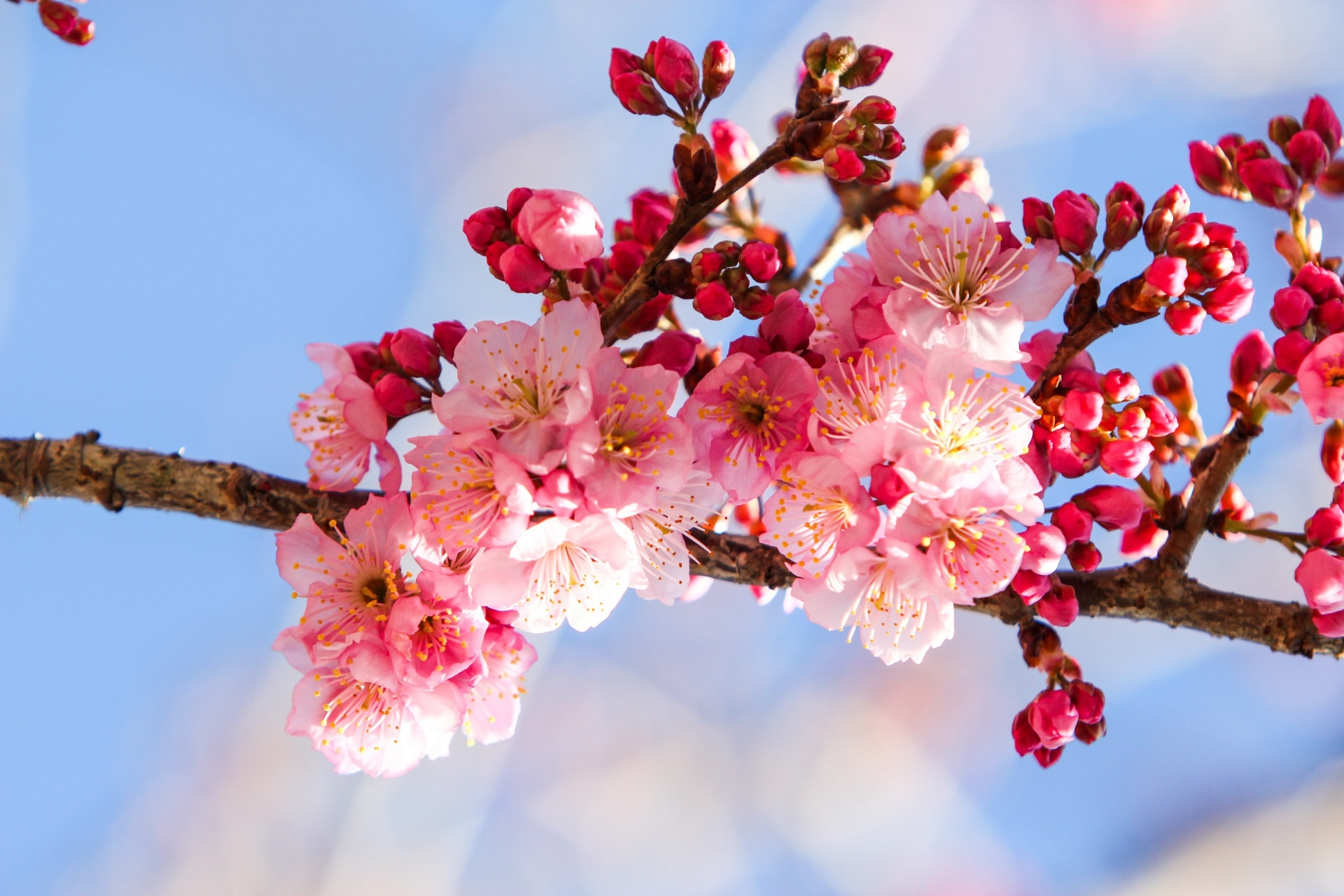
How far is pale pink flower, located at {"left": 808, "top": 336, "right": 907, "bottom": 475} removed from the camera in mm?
810

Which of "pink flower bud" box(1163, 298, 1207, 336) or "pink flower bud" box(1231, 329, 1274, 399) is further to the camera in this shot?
"pink flower bud" box(1231, 329, 1274, 399)

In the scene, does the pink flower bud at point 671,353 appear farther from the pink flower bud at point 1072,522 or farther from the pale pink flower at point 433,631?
the pink flower bud at point 1072,522

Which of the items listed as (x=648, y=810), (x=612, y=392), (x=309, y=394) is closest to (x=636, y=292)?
(x=612, y=392)

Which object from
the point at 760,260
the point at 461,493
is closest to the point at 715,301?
the point at 760,260

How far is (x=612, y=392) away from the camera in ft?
2.74

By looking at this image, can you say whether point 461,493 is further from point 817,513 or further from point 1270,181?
point 1270,181

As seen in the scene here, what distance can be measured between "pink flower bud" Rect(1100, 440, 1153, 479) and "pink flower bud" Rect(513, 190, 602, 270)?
525mm

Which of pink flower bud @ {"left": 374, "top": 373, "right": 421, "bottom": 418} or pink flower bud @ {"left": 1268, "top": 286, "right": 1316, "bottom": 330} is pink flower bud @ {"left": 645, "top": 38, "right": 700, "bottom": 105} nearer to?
pink flower bud @ {"left": 374, "top": 373, "right": 421, "bottom": 418}

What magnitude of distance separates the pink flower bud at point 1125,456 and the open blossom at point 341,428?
71cm

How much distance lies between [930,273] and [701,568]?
0.39 meters

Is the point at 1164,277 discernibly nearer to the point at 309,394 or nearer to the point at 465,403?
the point at 465,403

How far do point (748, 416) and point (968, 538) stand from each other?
0.76ft

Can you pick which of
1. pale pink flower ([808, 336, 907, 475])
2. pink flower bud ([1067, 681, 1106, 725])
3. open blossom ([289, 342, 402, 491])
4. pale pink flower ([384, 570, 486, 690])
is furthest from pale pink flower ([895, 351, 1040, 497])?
open blossom ([289, 342, 402, 491])

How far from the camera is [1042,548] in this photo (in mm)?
863
